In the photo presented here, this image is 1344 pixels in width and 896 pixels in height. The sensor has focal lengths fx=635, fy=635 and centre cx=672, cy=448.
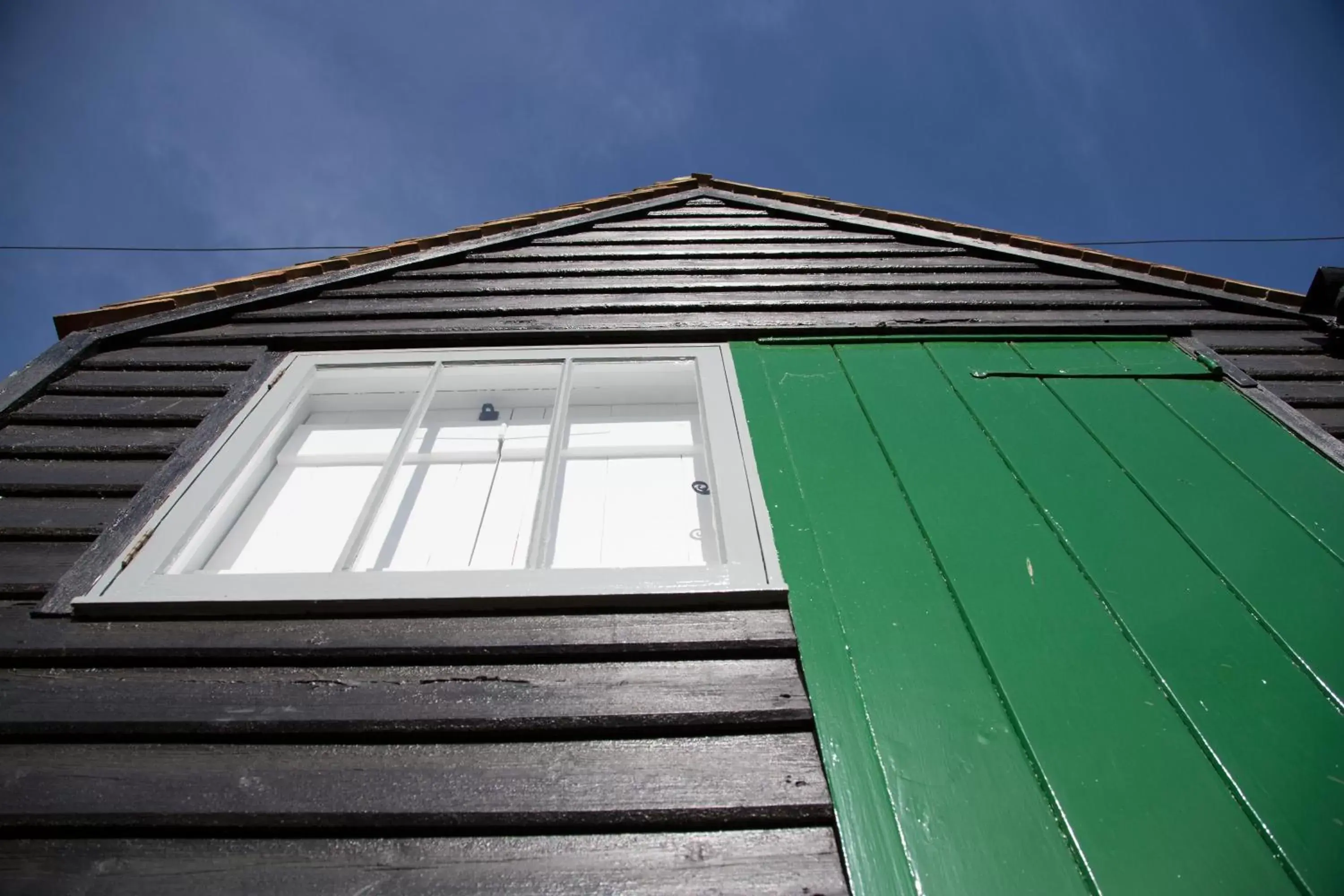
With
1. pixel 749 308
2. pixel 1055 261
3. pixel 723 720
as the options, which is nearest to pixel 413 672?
pixel 723 720

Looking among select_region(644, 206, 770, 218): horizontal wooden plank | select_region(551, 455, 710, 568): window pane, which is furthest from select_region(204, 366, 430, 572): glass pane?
select_region(644, 206, 770, 218): horizontal wooden plank

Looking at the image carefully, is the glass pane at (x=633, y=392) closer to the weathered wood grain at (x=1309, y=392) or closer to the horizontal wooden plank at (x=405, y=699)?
the horizontal wooden plank at (x=405, y=699)

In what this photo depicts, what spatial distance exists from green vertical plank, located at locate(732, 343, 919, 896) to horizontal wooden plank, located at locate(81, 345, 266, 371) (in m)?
2.55

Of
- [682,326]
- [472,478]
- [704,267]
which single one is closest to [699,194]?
[704,267]

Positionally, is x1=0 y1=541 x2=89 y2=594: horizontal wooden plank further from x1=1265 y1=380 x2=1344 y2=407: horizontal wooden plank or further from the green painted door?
x1=1265 y1=380 x2=1344 y2=407: horizontal wooden plank

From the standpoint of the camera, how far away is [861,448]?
250 cm

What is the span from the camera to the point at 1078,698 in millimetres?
1656

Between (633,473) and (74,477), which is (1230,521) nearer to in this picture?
(633,473)

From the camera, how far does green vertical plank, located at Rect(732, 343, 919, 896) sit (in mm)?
1364

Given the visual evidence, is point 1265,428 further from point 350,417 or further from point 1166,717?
point 350,417

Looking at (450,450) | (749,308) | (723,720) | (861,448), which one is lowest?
(723,720)

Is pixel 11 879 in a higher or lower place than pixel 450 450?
→ lower

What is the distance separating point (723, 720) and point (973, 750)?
61 cm

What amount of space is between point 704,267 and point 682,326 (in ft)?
2.52
